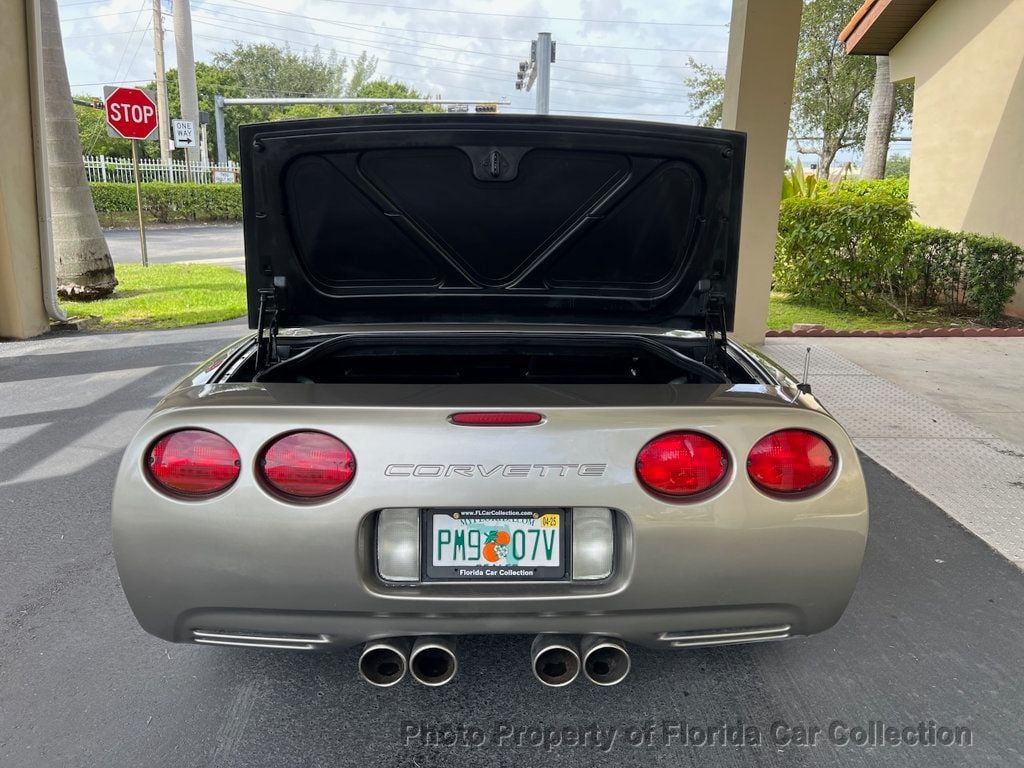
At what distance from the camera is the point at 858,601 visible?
10.2 feet

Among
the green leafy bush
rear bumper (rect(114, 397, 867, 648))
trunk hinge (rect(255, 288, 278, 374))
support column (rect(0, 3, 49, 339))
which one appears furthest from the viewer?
the green leafy bush

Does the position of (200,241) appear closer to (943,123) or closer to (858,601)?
(943,123)

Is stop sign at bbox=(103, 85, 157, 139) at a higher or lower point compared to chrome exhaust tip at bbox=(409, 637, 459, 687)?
higher

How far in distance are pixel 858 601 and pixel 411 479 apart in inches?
82.4

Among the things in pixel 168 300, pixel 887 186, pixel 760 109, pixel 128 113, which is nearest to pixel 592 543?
pixel 760 109

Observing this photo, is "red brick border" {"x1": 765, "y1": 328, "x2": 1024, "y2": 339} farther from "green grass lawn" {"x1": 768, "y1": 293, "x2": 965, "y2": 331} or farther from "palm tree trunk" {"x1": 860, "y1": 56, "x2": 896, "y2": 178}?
"palm tree trunk" {"x1": 860, "y1": 56, "x2": 896, "y2": 178}

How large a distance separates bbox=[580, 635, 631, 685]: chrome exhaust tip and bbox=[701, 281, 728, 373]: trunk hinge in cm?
120

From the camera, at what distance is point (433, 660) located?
6.95ft

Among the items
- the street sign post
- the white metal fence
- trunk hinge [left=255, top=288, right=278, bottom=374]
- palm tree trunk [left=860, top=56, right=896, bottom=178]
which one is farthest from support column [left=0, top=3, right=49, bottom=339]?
the white metal fence

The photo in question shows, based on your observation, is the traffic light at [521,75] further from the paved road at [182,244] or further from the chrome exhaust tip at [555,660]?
the chrome exhaust tip at [555,660]

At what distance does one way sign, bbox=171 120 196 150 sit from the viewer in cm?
2494

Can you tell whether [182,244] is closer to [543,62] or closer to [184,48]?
[543,62]

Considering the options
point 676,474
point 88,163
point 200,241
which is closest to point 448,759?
point 676,474

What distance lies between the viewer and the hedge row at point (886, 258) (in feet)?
31.0
